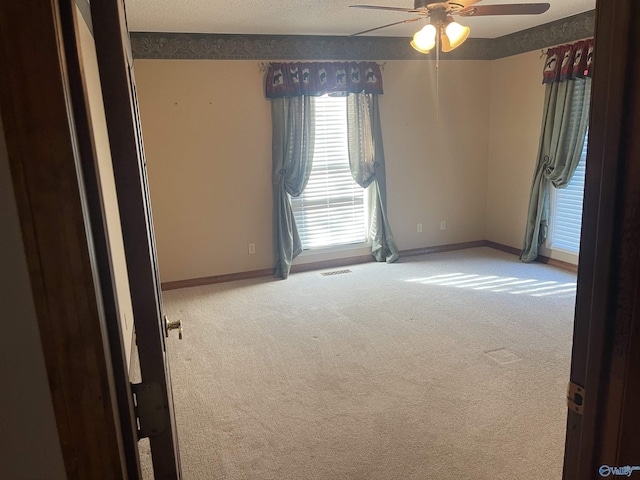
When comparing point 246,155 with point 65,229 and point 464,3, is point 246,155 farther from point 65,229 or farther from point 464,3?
point 65,229

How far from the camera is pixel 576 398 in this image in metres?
0.99

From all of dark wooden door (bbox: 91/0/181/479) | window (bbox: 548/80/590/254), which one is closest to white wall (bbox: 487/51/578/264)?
window (bbox: 548/80/590/254)

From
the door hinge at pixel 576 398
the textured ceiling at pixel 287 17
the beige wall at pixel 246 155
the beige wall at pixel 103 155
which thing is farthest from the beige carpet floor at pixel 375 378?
the textured ceiling at pixel 287 17

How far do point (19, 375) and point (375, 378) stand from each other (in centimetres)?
260

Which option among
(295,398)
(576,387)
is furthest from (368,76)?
(576,387)

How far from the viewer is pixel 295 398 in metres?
2.87

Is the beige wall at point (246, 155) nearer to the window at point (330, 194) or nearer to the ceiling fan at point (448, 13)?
the window at point (330, 194)

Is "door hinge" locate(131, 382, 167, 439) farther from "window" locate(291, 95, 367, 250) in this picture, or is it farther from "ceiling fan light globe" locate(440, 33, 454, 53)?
"window" locate(291, 95, 367, 250)

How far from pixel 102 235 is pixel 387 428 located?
2226 mm

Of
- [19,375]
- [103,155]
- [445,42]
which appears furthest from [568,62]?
[19,375]

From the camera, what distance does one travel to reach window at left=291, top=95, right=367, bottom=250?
529 centimetres

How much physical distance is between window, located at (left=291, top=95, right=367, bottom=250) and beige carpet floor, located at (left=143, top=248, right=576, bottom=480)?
2.63 feet

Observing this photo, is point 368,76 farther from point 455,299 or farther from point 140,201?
point 140,201

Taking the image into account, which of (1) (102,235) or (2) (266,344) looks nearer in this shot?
(1) (102,235)
